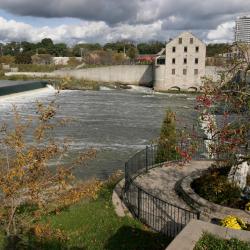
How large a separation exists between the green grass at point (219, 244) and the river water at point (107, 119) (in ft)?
22.0

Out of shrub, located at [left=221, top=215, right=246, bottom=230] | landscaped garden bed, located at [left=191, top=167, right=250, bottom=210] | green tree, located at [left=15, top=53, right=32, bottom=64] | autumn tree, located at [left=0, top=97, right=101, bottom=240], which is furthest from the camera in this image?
green tree, located at [left=15, top=53, right=32, bottom=64]

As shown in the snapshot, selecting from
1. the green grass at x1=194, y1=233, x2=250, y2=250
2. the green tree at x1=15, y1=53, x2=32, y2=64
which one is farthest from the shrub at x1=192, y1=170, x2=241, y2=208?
the green tree at x1=15, y1=53, x2=32, y2=64

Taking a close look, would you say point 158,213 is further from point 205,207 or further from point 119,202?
point 119,202

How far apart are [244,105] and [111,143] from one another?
1916 centimetres

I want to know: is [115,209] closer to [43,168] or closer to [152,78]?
[43,168]

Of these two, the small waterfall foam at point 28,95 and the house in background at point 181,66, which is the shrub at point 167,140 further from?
the house in background at point 181,66

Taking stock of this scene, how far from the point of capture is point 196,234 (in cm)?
698

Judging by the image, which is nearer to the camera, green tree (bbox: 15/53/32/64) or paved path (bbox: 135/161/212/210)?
paved path (bbox: 135/161/212/210)

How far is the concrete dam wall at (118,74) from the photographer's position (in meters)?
82.8

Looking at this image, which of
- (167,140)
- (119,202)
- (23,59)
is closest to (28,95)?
(167,140)

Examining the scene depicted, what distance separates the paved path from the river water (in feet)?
8.44

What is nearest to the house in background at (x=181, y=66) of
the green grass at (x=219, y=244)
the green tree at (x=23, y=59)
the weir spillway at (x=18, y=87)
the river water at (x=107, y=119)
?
the river water at (x=107, y=119)

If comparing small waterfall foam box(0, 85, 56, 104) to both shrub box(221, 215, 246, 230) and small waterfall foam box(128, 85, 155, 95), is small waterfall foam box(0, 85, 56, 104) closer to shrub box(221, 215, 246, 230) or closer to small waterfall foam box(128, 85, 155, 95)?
small waterfall foam box(128, 85, 155, 95)

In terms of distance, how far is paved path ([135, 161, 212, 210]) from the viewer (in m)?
13.5
